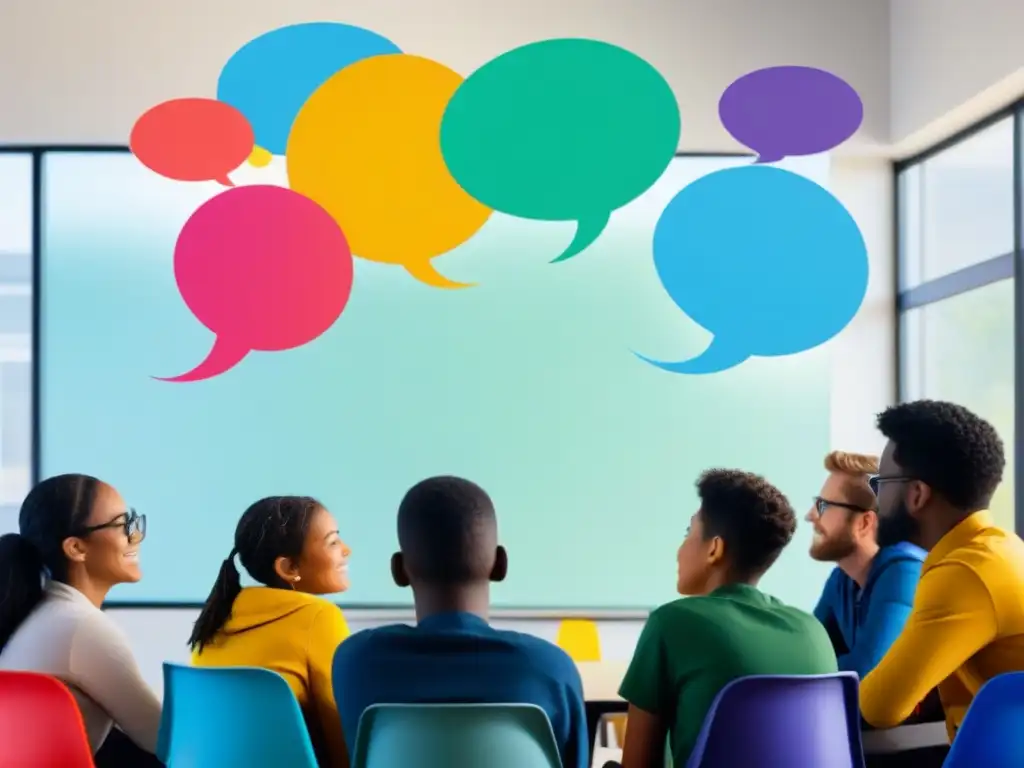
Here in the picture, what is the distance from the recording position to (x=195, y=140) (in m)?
5.11

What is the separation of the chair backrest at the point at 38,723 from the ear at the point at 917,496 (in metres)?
1.63

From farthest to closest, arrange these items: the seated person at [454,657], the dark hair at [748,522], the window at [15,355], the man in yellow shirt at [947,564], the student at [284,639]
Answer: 1. the window at [15,355]
2. the student at [284,639]
3. the dark hair at [748,522]
4. the man in yellow shirt at [947,564]
5. the seated person at [454,657]

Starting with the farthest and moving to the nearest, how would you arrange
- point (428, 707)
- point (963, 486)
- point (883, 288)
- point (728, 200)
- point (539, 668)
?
point (883, 288), point (728, 200), point (963, 486), point (539, 668), point (428, 707)

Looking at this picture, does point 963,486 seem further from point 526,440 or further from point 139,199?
point 139,199

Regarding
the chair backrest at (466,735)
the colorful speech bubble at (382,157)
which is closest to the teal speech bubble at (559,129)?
the colorful speech bubble at (382,157)

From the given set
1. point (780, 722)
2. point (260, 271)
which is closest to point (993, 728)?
point (780, 722)

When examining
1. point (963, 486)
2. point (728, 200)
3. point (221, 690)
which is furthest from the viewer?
point (728, 200)

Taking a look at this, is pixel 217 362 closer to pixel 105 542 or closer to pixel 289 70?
pixel 289 70

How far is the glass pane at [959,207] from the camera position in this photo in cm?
480

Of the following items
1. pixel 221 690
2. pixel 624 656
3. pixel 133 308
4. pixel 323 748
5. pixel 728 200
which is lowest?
pixel 624 656

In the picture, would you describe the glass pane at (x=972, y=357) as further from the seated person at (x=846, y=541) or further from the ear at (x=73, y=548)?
the ear at (x=73, y=548)

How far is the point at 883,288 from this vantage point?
18.1 feet

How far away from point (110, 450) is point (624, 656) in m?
2.35

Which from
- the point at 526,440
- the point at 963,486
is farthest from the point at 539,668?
the point at 526,440
